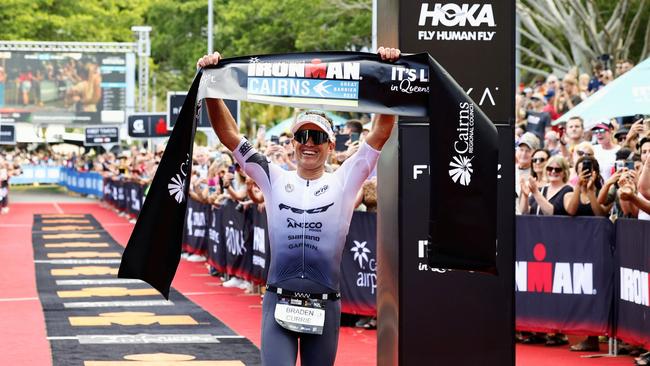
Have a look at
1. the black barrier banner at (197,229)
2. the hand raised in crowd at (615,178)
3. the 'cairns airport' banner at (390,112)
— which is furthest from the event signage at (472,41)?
the black barrier banner at (197,229)

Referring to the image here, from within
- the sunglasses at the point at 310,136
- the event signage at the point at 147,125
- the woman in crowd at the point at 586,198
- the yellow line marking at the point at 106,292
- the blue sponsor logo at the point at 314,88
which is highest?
the event signage at the point at 147,125

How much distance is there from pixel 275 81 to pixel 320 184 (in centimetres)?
72

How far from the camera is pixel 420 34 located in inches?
346

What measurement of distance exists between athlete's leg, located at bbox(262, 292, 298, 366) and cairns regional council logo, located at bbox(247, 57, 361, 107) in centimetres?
119

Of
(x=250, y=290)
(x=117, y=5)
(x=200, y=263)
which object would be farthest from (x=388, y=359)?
(x=117, y=5)

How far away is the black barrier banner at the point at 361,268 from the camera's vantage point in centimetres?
1427

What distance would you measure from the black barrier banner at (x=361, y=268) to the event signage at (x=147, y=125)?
878 inches

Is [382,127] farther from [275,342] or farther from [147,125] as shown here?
[147,125]

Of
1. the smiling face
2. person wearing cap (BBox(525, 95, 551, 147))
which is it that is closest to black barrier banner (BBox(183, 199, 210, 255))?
person wearing cap (BBox(525, 95, 551, 147))

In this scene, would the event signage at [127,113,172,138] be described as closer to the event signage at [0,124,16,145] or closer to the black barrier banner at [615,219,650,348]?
the event signage at [0,124,16,145]

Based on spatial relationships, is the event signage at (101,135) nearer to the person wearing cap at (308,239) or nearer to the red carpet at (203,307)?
the red carpet at (203,307)

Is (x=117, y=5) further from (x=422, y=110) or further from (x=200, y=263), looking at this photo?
(x=422, y=110)

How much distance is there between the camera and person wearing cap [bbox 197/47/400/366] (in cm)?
687

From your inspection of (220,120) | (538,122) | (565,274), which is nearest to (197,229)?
(538,122)
